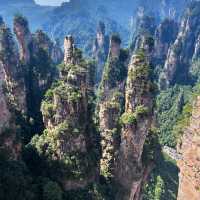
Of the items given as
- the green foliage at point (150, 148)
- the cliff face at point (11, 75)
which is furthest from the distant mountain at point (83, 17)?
the green foliage at point (150, 148)

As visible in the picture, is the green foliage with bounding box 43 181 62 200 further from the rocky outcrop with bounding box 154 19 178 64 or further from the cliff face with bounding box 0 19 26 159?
the rocky outcrop with bounding box 154 19 178 64

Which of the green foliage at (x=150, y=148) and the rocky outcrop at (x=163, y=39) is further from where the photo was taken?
the rocky outcrop at (x=163, y=39)

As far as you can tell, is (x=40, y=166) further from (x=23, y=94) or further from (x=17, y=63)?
(x=17, y=63)

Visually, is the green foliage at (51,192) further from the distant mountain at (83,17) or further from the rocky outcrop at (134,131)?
the distant mountain at (83,17)

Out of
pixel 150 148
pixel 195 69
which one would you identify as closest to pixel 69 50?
pixel 150 148

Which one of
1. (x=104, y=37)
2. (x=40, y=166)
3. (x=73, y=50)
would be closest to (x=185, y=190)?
(x=40, y=166)

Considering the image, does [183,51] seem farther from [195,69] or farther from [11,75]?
[11,75]
